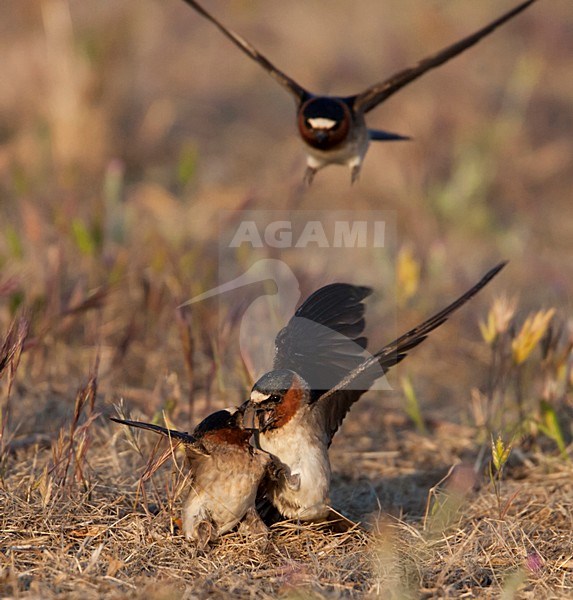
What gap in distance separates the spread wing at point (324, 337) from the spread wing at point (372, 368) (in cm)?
9

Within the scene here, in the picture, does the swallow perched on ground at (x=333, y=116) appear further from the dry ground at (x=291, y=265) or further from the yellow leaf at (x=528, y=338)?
the yellow leaf at (x=528, y=338)

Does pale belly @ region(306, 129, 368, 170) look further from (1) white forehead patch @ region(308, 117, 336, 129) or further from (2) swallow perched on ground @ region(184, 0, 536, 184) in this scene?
(1) white forehead patch @ region(308, 117, 336, 129)

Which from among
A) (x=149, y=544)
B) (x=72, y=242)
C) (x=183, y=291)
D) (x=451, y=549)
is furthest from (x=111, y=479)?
(x=72, y=242)

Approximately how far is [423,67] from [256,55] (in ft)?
2.88

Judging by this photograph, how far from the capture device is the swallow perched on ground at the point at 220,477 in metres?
3.23

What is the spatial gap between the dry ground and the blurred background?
3cm

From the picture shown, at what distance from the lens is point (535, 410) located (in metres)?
4.64

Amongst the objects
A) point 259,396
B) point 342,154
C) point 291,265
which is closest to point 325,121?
point 342,154

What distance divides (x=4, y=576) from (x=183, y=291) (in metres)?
Answer: 2.49

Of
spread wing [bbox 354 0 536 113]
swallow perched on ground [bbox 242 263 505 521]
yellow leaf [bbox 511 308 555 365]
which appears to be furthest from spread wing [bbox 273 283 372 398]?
spread wing [bbox 354 0 536 113]

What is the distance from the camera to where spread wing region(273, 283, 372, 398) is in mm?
3521

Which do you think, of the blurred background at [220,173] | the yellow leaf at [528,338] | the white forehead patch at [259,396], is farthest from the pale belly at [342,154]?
the white forehead patch at [259,396]

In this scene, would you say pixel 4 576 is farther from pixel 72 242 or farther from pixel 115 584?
pixel 72 242

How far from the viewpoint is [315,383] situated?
3.50m
